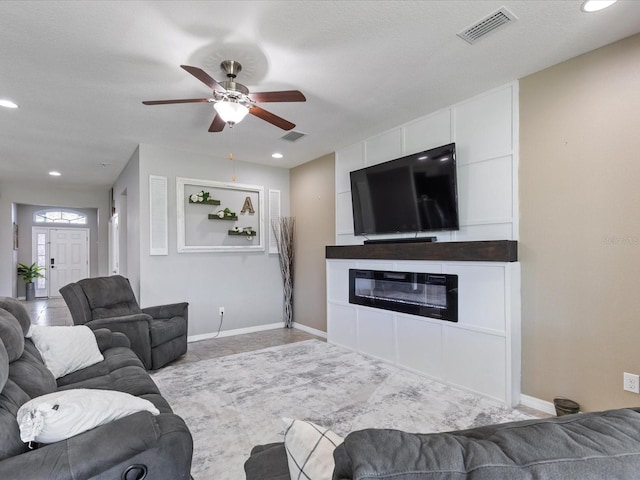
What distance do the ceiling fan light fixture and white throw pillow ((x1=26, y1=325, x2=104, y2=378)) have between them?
1.89 metres

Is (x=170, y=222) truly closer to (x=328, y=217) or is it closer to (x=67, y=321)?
(x=328, y=217)

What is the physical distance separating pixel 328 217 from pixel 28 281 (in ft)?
29.0

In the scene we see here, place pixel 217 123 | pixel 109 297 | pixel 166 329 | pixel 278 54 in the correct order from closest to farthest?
pixel 278 54
pixel 217 123
pixel 166 329
pixel 109 297

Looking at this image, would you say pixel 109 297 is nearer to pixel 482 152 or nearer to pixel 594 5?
pixel 482 152

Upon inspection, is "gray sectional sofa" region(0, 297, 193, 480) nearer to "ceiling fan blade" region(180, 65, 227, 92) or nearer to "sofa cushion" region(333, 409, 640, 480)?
"sofa cushion" region(333, 409, 640, 480)

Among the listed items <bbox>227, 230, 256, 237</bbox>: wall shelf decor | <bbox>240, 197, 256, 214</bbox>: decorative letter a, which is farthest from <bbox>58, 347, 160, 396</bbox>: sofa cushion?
<bbox>240, 197, 256, 214</bbox>: decorative letter a

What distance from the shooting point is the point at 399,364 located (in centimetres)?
366

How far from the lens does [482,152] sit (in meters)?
3.14

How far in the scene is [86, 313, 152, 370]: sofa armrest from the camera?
333 cm

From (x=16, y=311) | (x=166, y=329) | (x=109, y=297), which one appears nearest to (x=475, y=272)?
(x=166, y=329)

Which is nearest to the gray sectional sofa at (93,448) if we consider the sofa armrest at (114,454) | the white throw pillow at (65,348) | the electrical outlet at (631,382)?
the sofa armrest at (114,454)

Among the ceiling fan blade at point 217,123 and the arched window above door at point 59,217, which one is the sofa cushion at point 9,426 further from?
the arched window above door at point 59,217

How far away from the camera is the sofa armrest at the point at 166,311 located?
3990 mm

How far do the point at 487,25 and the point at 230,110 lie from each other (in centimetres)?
182
